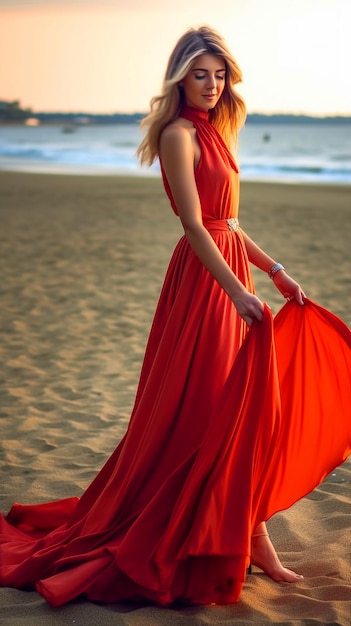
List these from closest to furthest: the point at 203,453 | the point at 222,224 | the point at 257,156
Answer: the point at 203,453
the point at 222,224
the point at 257,156

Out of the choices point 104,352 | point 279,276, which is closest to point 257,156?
point 104,352

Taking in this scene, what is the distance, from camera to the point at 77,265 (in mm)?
10406

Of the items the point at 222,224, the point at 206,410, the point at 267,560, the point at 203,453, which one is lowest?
the point at 267,560

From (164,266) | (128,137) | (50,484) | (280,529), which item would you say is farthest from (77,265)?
(128,137)

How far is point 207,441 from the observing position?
9.64 ft

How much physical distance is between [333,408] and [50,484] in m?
1.63

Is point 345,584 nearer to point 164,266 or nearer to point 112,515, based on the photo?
point 112,515

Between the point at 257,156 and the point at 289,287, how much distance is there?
115 feet

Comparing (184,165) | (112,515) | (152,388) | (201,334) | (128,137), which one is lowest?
(112,515)

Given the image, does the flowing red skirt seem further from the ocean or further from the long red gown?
the ocean

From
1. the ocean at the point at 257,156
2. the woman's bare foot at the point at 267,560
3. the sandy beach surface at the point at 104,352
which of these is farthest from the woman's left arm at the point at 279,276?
the ocean at the point at 257,156

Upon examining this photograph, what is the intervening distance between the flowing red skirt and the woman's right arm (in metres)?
0.13

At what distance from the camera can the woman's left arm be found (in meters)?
3.34

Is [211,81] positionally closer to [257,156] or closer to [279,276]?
[279,276]
